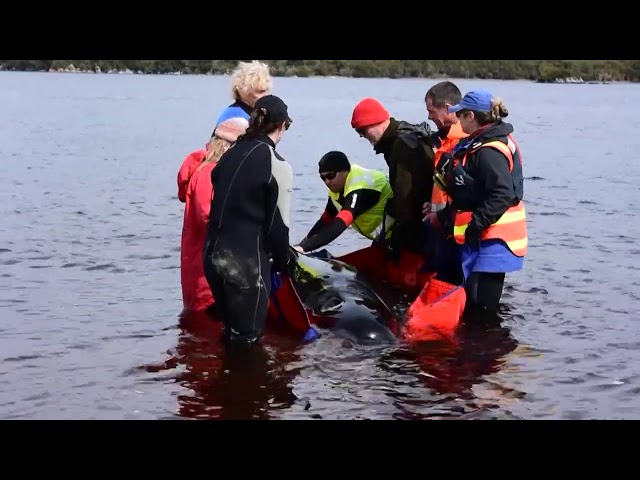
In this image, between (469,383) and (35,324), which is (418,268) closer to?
(469,383)

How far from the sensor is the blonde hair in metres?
7.63

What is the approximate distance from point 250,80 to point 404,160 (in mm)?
1743

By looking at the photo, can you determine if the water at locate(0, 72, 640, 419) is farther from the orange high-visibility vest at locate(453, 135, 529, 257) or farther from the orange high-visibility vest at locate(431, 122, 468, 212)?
the orange high-visibility vest at locate(431, 122, 468, 212)

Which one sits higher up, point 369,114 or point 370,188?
point 369,114

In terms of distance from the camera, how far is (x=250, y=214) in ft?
21.6

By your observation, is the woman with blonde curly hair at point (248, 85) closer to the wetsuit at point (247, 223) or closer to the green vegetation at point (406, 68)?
the wetsuit at point (247, 223)

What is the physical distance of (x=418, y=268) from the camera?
9094 millimetres

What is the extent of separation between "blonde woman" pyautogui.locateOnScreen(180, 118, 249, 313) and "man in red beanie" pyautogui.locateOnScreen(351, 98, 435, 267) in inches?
60.7

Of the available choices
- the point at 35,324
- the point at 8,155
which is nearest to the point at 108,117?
the point at 8,155

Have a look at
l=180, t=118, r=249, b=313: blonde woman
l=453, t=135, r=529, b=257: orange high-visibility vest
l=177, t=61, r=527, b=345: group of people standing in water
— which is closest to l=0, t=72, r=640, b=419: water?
l=180, t=118, r=249, b=313: blonde woman

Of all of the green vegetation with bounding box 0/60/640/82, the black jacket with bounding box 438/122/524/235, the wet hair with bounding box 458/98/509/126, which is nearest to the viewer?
the black jacket with bounding box 438/122/524/235

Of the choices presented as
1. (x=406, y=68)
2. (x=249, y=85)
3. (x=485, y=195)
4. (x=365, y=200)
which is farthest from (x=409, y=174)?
(x=406, y=68)

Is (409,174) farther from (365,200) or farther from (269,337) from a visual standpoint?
(269,337)

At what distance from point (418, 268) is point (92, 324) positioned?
10.9 ft
